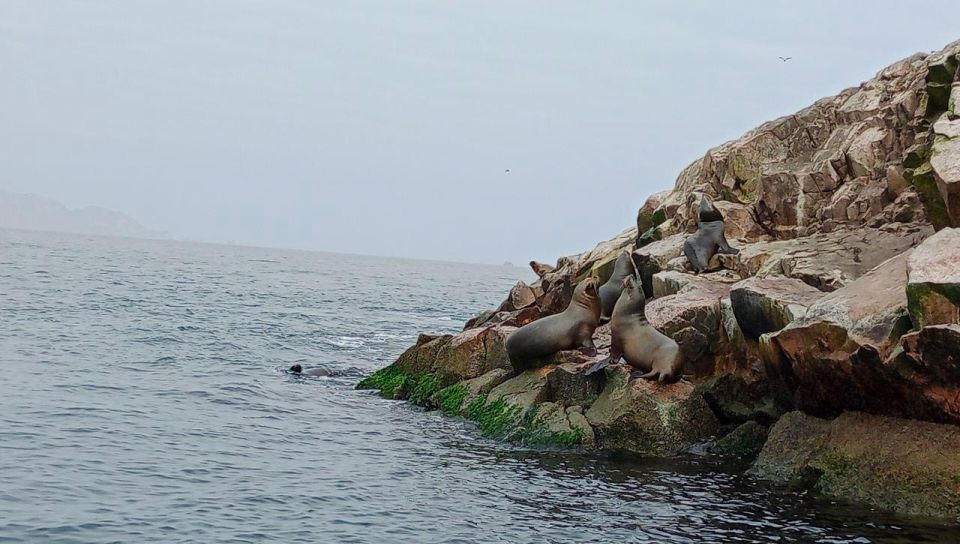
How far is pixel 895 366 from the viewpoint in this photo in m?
10.2

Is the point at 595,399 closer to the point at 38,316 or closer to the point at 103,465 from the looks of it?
the point at 103,465

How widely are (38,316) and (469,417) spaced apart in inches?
726

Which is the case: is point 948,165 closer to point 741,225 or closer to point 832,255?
point 832,255

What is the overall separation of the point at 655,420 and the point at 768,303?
2245 mm

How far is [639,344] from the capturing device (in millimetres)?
14039

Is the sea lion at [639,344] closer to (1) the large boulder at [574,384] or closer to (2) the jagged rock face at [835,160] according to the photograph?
(1) the large boulder at [574,384]

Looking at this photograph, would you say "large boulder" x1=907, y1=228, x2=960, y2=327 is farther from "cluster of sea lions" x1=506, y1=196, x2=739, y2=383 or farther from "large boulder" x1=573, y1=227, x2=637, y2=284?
"large boulder" x1=573, y1=227, x2=637, y2=284

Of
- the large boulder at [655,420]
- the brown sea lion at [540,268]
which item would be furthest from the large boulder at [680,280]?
the brown sea lion at [540,268]

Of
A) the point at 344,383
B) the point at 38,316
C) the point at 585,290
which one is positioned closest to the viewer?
the point at 585,290

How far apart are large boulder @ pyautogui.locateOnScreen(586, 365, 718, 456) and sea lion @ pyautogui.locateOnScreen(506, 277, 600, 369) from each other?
218 cm

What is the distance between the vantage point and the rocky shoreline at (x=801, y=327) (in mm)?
10406

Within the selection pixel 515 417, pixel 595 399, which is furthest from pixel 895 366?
pixel 515 417

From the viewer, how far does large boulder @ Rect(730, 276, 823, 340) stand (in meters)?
12.5

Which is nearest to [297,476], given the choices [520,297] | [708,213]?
[708,213]
